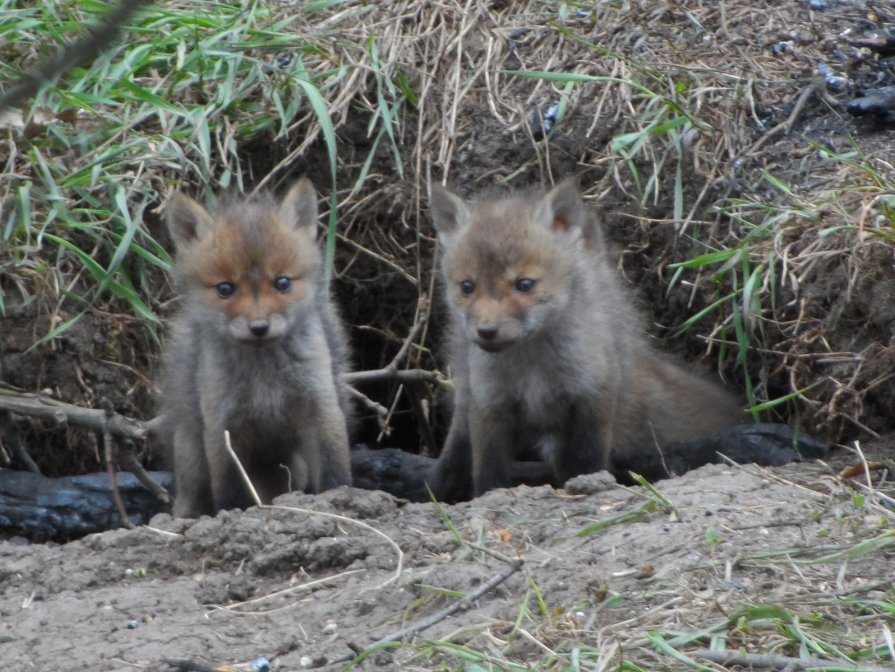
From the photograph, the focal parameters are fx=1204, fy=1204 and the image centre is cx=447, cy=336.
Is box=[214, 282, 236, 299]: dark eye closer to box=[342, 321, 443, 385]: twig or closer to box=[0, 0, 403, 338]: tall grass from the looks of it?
box=[0, 0, 403, 338]: tall grass

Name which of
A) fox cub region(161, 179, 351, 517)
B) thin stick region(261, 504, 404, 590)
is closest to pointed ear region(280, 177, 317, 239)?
fox cub region(161, 179, 351, 517)

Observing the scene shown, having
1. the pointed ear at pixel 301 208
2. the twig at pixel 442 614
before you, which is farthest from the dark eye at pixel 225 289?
the twig at pixel 442 614

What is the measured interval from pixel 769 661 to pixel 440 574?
1.06m

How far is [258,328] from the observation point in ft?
15.7

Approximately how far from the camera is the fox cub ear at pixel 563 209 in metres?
5.27

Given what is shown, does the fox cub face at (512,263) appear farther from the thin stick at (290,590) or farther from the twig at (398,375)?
the thin stick at (290,590)

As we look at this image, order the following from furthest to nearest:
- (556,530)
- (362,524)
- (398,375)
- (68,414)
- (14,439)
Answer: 1. (398,375)
2. (14,439)
3. (68,414)
4. (362,524)
5. (556,530)

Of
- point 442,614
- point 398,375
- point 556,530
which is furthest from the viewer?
point 398,375

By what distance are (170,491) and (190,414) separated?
0.68m

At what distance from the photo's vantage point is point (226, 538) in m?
4.12

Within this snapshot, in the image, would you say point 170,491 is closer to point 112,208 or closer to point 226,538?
point 112,208

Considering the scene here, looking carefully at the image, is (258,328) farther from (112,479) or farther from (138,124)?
(138,124)

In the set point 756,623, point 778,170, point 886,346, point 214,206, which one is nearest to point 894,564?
point 756,623

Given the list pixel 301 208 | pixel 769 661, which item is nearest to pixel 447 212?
pixel 301 208
